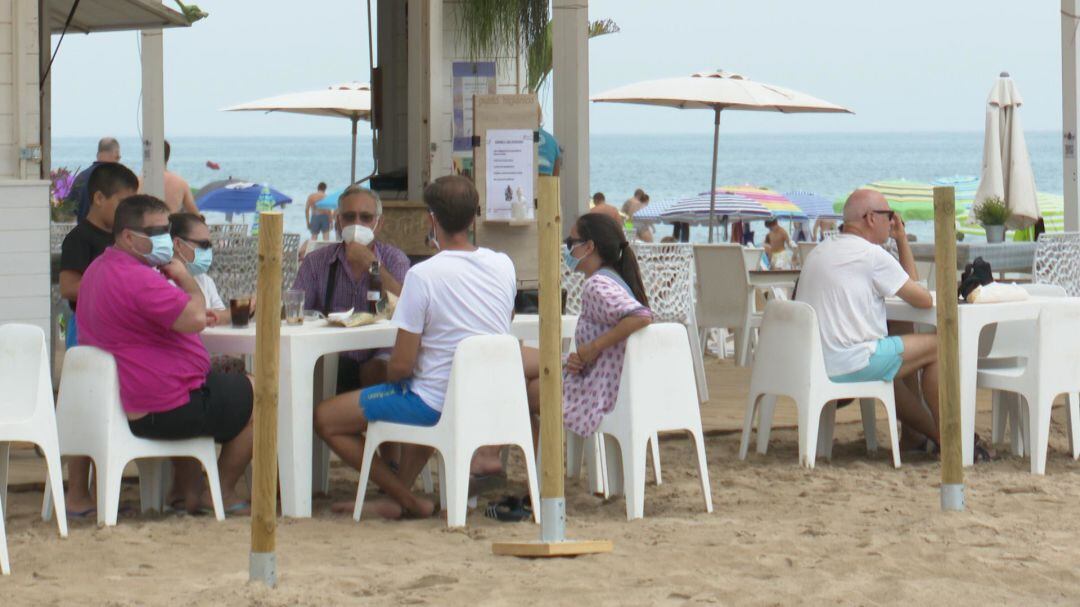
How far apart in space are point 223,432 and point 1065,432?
3.91 m

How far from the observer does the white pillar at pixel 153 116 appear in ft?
34.1

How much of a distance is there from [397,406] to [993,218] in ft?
16.6

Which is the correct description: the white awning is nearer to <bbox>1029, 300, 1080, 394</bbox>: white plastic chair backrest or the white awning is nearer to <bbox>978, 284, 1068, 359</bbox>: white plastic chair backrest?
<bbox>978, 284, 1068, 359</bbox>: white plastic chair backrest

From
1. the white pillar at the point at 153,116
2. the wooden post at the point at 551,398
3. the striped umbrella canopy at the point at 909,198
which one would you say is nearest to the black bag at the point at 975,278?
the wooden post at the point at 551,398

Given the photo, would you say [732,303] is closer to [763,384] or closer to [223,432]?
[763,384]

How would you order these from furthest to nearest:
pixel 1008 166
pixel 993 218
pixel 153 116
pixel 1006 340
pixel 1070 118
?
pixel 153 116 < pixel 1008 166 < pixel 1070 118 < pixel 993 218 < pixel 1006 340

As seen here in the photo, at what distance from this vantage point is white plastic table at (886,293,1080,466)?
243 inches

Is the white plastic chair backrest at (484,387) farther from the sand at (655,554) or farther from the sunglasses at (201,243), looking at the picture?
the sunglasses at (201,243)

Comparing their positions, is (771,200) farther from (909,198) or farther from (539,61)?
(539,61)

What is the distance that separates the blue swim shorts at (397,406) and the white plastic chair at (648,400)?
621mm

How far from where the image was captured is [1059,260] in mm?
8531

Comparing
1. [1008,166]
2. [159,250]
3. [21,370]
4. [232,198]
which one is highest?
[232,198]

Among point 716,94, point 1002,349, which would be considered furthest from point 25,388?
point 716,94

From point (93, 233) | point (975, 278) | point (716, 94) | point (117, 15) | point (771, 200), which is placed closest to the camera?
point (93, 233)
